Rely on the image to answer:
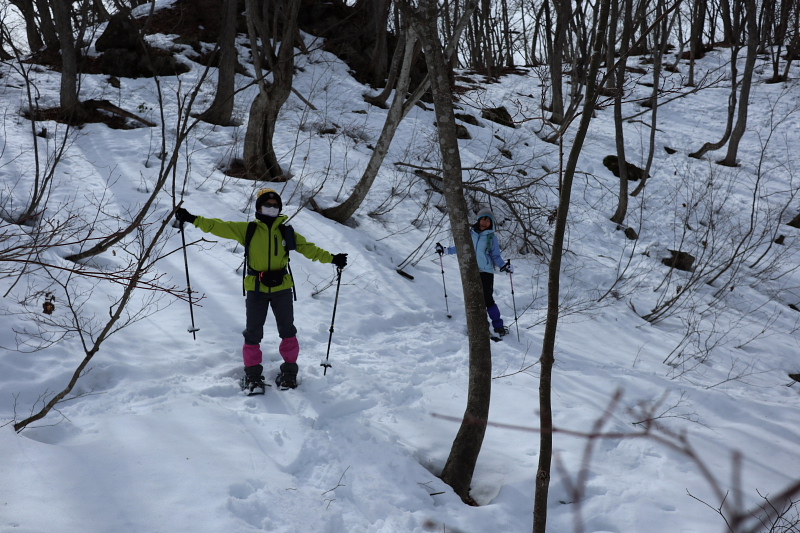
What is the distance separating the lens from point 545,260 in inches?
Result: 348

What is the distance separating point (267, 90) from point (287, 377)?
5.62m

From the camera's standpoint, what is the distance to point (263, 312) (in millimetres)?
4312

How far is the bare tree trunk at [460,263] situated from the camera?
292cm

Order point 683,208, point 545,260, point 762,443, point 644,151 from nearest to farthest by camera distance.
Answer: point 762,443, point 545,260, point 683,208, point 644,151

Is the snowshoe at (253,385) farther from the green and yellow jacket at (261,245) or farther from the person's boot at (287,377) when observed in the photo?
the green and yellow jacket at (261,245)

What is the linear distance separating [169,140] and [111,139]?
1.04 meters

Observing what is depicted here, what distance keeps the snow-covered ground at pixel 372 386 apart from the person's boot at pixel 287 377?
0.44ft

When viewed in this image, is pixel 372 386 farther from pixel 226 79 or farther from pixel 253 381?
pixel 226 79

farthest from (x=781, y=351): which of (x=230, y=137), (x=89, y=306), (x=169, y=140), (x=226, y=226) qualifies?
(x=169, y=140)

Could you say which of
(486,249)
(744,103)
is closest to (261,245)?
(486,249)

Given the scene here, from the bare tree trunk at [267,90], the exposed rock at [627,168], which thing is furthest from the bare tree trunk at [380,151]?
the exposed rock at [627,168]

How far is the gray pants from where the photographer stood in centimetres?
427

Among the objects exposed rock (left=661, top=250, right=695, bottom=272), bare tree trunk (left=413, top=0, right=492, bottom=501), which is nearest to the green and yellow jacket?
bare tree trunk (left=413, top=0, right=492, bottom=501)

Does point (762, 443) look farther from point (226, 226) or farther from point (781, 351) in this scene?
point (226, 226)
